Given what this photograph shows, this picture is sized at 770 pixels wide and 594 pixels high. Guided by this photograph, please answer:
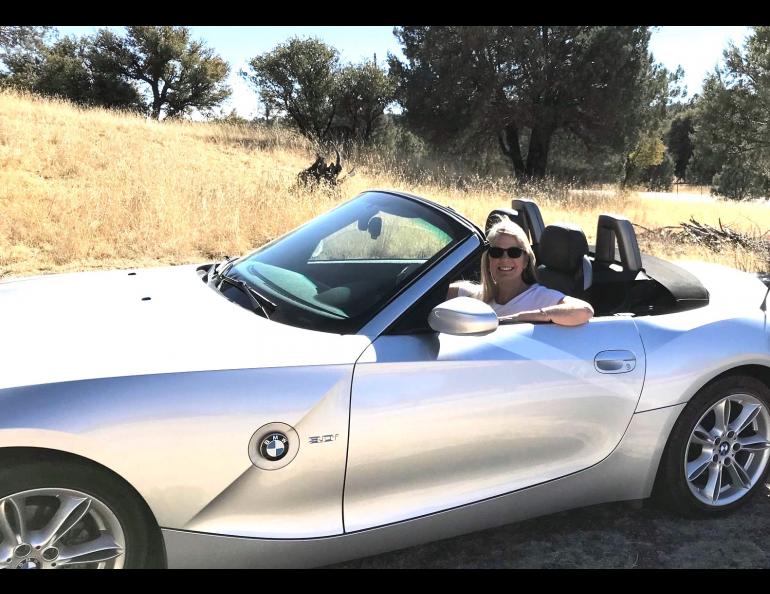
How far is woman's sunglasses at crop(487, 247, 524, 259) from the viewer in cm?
263

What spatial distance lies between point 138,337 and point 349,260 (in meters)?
1.31

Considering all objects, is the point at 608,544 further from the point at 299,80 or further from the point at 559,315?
the point at 299,80

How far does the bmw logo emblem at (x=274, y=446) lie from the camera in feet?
6.21

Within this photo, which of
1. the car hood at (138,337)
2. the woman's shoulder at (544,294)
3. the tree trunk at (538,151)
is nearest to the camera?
the car hood at (138,337)

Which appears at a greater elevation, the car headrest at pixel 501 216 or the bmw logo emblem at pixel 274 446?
the car headrest at pixel 501 216

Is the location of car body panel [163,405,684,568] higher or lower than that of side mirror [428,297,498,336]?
lower

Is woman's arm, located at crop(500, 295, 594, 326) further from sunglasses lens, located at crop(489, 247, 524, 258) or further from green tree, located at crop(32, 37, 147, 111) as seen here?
green tree, located at crop(32, 37, 147, 111)

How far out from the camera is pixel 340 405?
1.98 metres

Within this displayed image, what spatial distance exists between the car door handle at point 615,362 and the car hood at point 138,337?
0.94 metres

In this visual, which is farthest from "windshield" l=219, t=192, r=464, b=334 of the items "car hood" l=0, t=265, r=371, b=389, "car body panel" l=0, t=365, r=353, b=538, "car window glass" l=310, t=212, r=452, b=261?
"car body panel" l=0, t=365, r=353, b=538

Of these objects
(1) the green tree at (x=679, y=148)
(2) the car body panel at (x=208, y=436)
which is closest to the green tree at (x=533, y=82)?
(2) the car body panel at (x=208, y=436)

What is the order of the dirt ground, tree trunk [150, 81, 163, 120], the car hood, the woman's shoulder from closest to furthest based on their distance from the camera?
the car hood, the dirt ground, the woman's shoulder, tree trunk [150, 81, 163, 120]

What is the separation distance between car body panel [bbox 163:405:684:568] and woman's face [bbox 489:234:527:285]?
2.54ft

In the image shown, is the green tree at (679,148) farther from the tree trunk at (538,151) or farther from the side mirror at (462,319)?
the side mirror at (462,319)
